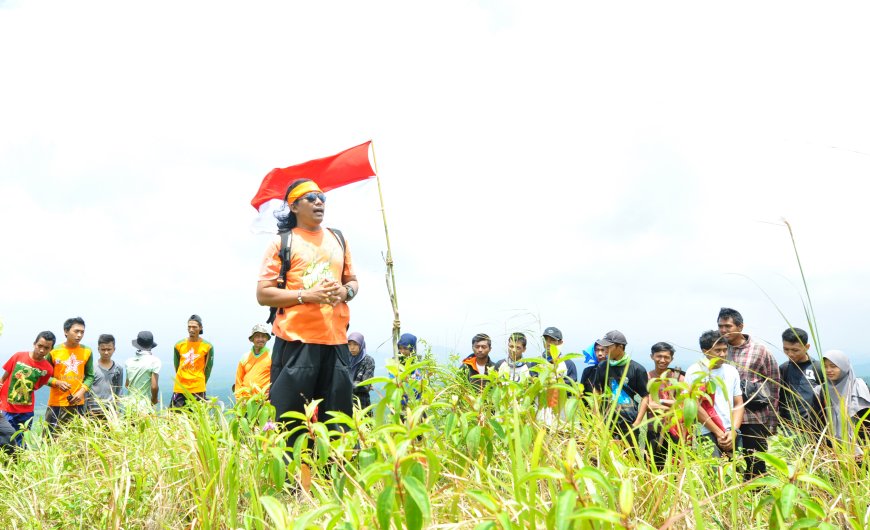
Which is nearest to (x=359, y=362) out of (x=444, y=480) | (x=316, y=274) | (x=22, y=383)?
(x=22, y=383)

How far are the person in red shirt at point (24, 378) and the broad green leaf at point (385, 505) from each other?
20.9ft

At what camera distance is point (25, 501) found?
125 inches

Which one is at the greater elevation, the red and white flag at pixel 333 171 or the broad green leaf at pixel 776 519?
the red and white flag at pixel 333 171

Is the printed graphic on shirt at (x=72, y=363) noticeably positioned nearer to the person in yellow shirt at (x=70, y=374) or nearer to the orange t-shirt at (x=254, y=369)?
the person in yellow shirt at (x=70, y=374)

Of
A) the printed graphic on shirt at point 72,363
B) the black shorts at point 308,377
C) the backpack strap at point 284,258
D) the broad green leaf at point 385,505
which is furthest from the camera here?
the printed graphic on shirt at point 72,363

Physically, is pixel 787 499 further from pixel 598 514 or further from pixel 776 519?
pixel 598 514

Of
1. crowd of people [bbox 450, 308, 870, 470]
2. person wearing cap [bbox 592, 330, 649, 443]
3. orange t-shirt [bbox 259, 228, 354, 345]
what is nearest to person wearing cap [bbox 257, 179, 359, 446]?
orange t-shirt [bbox 259, 228, 354, 345]

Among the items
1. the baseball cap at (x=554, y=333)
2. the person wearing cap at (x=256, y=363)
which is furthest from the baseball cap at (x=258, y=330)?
the baseball cap at (x=554, y=333)

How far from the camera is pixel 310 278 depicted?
3705 millimetres

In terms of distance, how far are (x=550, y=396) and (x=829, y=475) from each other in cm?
115

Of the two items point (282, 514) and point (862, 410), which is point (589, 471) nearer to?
point (282, 514)

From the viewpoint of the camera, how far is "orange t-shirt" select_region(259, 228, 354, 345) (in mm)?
3590

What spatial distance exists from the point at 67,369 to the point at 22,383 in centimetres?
51

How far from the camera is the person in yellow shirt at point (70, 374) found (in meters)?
6.68
